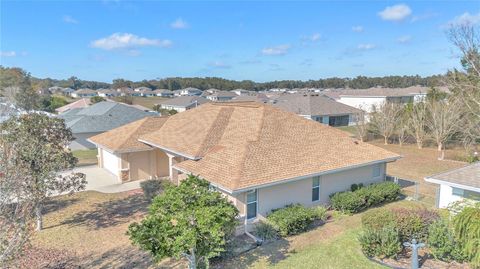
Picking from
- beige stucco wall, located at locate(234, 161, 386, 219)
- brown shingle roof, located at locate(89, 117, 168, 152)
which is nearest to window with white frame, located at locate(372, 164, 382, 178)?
beige stucco wall, located at locate(234, 161, 386, 219)

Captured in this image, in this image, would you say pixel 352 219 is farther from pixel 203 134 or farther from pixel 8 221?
pixel 8 221

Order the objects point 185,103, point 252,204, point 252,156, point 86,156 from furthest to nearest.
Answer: point 185,103
point 86,156
point 252,156
point 252,204

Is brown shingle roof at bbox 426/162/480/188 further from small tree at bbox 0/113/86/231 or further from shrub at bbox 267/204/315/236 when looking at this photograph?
small tree at bbox 0/113/86/231

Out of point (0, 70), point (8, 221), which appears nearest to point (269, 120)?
point (8, 221)

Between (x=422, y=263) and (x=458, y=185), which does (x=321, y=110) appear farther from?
(x=422, y=263)

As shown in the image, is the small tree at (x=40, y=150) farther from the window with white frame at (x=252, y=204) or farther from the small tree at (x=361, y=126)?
the small tree at (x=361, y=126)

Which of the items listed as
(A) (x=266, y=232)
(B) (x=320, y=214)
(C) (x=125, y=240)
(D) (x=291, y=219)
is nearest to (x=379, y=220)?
(D) (x=291, y=219)
